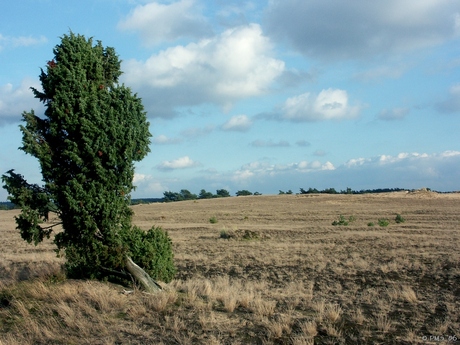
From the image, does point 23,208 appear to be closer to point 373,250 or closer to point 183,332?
point 183,332

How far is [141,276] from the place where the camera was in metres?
10.6

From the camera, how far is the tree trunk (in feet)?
34.3

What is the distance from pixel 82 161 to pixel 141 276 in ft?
9.97

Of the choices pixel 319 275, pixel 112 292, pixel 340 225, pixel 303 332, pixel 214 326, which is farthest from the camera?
pixel 340 225

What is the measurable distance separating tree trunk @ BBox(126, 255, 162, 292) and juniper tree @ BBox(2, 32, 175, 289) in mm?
27

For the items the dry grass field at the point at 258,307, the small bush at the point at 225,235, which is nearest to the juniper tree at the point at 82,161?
the dry grass field at the point at 258,307

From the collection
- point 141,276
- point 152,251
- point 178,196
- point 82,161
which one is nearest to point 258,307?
point 141,276

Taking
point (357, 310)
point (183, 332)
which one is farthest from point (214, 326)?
point (357, 310)

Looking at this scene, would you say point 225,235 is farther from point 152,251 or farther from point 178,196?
point 178,196

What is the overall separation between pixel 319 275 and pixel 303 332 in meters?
7.84

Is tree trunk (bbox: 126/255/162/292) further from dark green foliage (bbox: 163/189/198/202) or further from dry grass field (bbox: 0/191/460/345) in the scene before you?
dark green foliage (bbox: 163/189/198/202)

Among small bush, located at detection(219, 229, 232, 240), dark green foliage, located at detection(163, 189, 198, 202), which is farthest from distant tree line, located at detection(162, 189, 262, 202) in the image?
small bush, located at detection(219, 229, 232, 240)

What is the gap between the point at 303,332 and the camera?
750cm

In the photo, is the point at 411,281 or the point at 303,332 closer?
the point at 303,332
